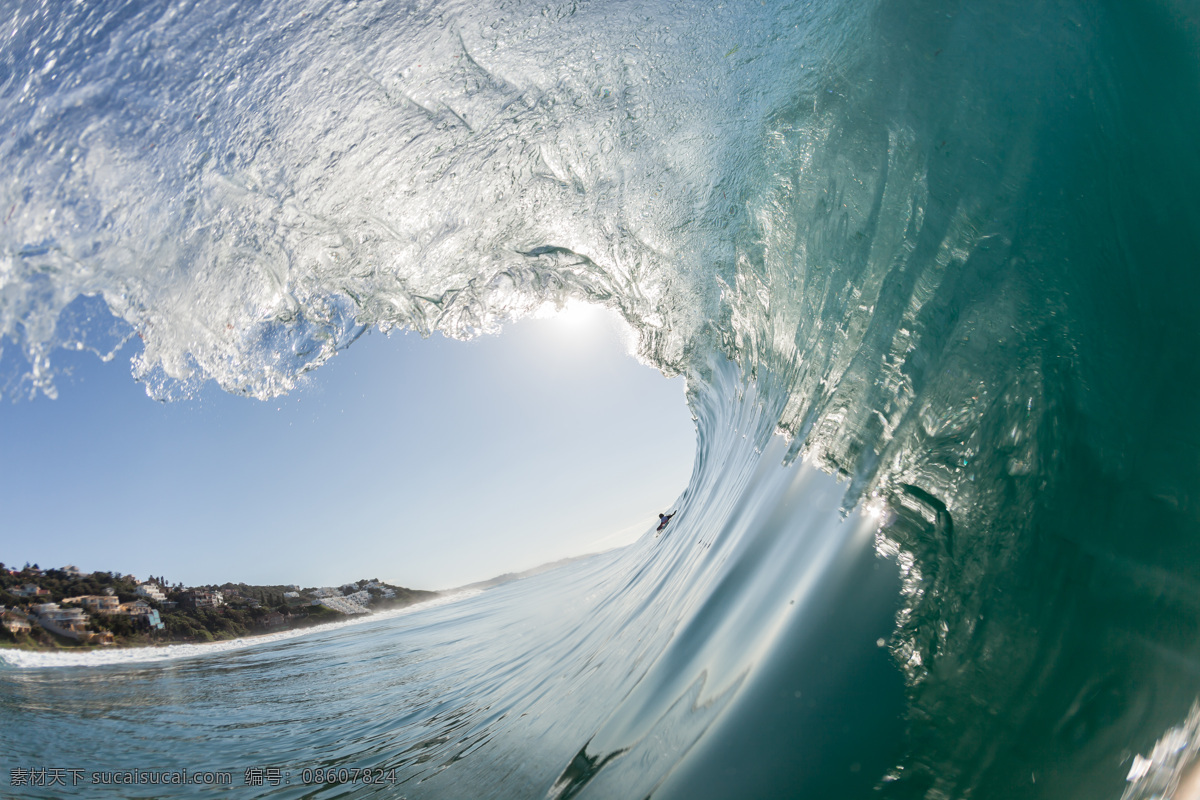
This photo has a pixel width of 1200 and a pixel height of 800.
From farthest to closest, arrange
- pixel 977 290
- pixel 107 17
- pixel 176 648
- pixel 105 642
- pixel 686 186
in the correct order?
pixel 176 648, pixel 105 642, pixel 686 186, pixel 107 17, pixel 977 290

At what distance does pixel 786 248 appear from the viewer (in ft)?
13.1

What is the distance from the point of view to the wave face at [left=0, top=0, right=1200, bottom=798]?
1.72 metres

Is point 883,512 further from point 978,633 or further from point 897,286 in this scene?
point 897,286

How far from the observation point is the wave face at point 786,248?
5.65 ft

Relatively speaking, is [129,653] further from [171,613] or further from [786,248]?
[786,248]

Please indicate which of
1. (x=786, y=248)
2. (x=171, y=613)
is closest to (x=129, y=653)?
(x=171, y=613)

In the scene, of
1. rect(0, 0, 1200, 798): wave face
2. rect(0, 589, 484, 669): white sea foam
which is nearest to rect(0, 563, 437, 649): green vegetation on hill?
rect(0, 589, 484, 669): white sea foam

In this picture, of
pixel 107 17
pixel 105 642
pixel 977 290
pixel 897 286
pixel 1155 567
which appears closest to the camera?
pixel 1155 567

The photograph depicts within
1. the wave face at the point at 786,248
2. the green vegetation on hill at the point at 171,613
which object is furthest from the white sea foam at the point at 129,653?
the wave face at the point at 786,248

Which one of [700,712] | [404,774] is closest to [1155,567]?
[700,712]

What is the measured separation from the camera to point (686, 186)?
161 inches

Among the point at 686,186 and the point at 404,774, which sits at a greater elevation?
the point at 686,186

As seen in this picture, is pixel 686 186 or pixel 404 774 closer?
pixel 404 774

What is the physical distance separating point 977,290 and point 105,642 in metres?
10.9
